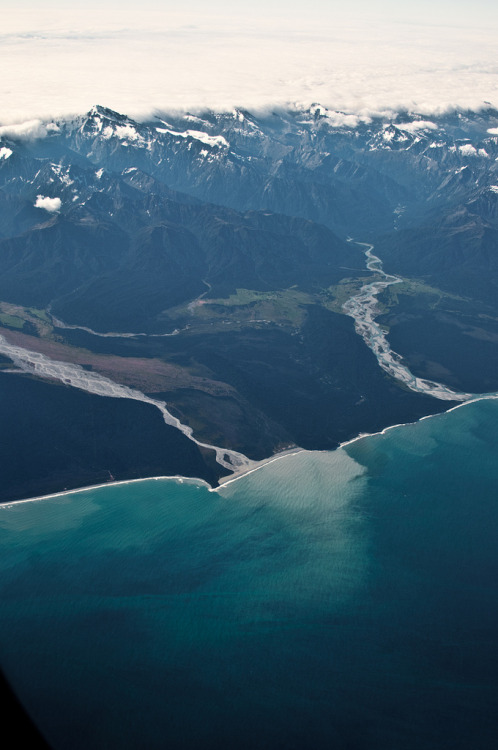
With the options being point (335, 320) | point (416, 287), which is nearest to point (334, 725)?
point (335, 320)

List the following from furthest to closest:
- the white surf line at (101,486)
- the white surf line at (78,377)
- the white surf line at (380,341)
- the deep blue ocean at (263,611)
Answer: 1. the white surf line at (380,341)
2. the white surf line at (78,377)
3. the white surf line at (101,486)
4. the deep blue ocean at (263,611)

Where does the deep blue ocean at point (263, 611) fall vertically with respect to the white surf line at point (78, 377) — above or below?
below

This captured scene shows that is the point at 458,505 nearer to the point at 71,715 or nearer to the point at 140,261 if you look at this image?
the point at 71,715

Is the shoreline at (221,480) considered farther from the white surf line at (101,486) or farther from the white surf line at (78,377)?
the white surf line at (78,377)

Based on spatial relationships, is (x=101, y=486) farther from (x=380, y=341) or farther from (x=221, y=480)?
(x=380, y=341)

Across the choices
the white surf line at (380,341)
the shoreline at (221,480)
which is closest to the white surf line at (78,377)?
the shoreline at (221,480)

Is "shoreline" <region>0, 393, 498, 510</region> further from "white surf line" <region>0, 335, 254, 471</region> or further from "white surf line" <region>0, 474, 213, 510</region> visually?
"white surf line" <region>0, 335, 254, 471</region>

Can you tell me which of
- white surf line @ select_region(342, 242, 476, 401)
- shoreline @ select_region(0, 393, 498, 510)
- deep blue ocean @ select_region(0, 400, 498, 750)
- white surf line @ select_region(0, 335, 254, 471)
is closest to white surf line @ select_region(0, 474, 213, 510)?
shoreline @ select_region(0, 393, 498, 510)

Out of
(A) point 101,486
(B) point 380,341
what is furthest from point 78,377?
(B) point 380,341
